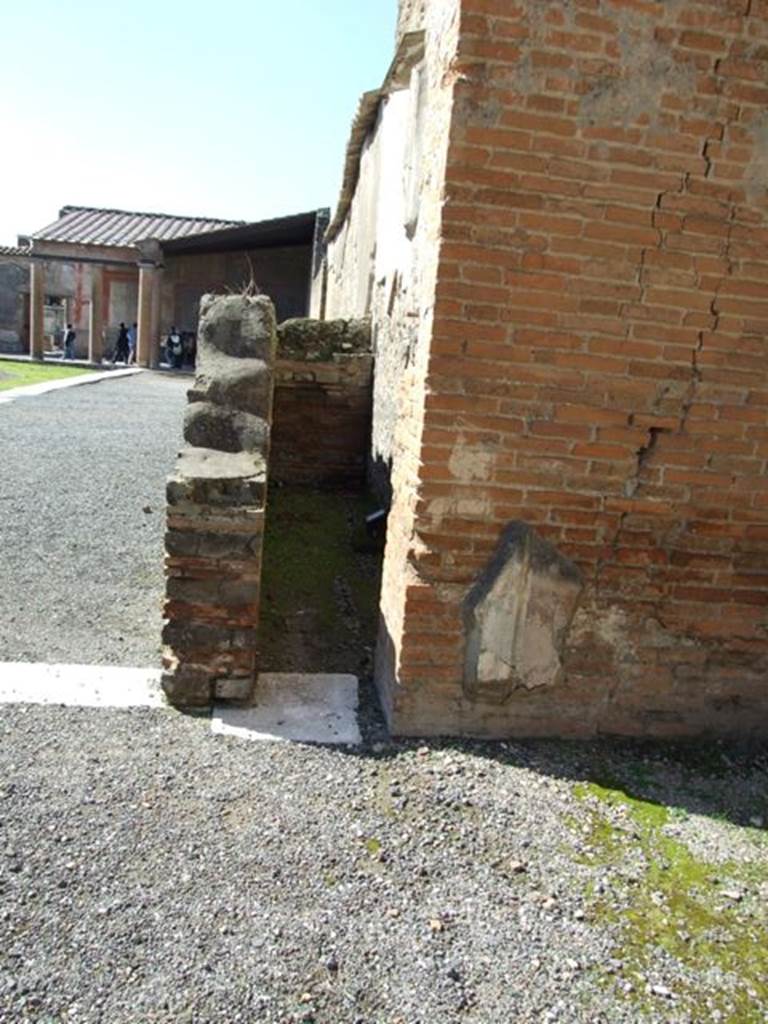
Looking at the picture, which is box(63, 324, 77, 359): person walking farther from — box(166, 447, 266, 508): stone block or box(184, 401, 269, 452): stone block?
box(166, 447, 266, 508): stone block

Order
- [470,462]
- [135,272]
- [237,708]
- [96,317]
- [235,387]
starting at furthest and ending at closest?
[135,272] < [96,317] < [235,387] < [237,708] < [470,462]

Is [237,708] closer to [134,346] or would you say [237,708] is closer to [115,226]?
[115,226]

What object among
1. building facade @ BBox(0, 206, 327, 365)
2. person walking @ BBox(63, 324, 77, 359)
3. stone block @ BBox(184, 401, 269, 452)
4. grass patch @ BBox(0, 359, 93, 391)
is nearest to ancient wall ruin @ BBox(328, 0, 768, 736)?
stone block @ BBox(184, 401, 269, 452)

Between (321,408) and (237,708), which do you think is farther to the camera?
(321,408)

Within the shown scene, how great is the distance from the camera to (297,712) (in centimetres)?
327

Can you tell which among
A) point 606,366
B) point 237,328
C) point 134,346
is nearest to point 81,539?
point 237,328

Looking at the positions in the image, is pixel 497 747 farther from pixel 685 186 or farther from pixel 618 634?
pixel 685 186

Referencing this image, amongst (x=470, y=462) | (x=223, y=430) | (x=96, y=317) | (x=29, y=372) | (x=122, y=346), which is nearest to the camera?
(x=470, y=462)

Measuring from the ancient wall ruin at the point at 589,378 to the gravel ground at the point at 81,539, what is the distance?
1.60 m

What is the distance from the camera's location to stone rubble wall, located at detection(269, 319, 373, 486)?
7164 mm

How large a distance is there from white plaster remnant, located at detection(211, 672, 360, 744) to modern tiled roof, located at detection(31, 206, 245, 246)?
23943 millimetres

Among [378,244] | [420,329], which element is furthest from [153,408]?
[420,329]

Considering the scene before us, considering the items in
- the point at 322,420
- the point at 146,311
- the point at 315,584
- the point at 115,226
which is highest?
the point at 115,226

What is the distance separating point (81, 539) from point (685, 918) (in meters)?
4.59
